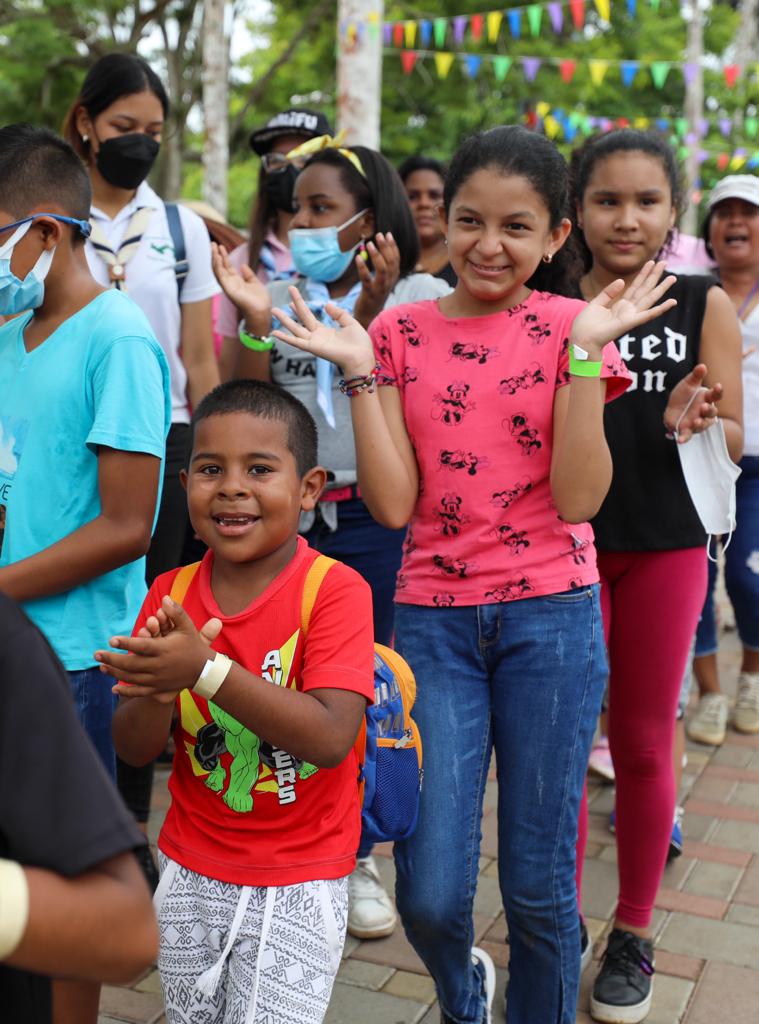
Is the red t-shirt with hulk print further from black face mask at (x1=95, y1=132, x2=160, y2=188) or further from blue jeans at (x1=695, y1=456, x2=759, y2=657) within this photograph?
blue jeans at (x1=695, y1=456, x2=759, y2=657)

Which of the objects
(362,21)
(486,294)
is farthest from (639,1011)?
(362,21)

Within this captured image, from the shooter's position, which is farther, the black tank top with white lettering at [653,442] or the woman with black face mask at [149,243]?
the woman with black face mask at [149,243]

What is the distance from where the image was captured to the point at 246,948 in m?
2.11


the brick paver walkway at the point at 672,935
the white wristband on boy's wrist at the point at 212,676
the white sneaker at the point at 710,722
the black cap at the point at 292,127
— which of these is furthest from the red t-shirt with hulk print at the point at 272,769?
the white sneaker at the point at 710,722

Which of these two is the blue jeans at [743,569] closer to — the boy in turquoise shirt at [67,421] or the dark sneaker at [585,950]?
the dark sneaker at [585,950]

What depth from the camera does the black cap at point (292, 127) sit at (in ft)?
15.4

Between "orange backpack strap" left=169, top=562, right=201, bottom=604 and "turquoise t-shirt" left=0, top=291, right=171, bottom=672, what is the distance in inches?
11.0

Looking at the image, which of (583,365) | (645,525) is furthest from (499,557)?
(645,525)

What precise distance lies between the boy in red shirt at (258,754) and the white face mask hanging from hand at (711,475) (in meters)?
1.20

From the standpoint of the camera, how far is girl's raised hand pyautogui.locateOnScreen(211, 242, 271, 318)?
3434mm

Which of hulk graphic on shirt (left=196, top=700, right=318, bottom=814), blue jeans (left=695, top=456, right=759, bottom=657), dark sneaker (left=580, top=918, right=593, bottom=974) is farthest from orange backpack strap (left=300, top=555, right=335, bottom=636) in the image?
blue jeans (left=695, top=456, right=759, bottom=657)

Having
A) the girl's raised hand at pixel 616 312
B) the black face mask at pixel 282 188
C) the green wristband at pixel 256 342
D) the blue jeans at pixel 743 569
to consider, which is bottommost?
the blue jeans at pixel 743 569

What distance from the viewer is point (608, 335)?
2422mm

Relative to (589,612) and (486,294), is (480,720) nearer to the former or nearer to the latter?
(589,612)
